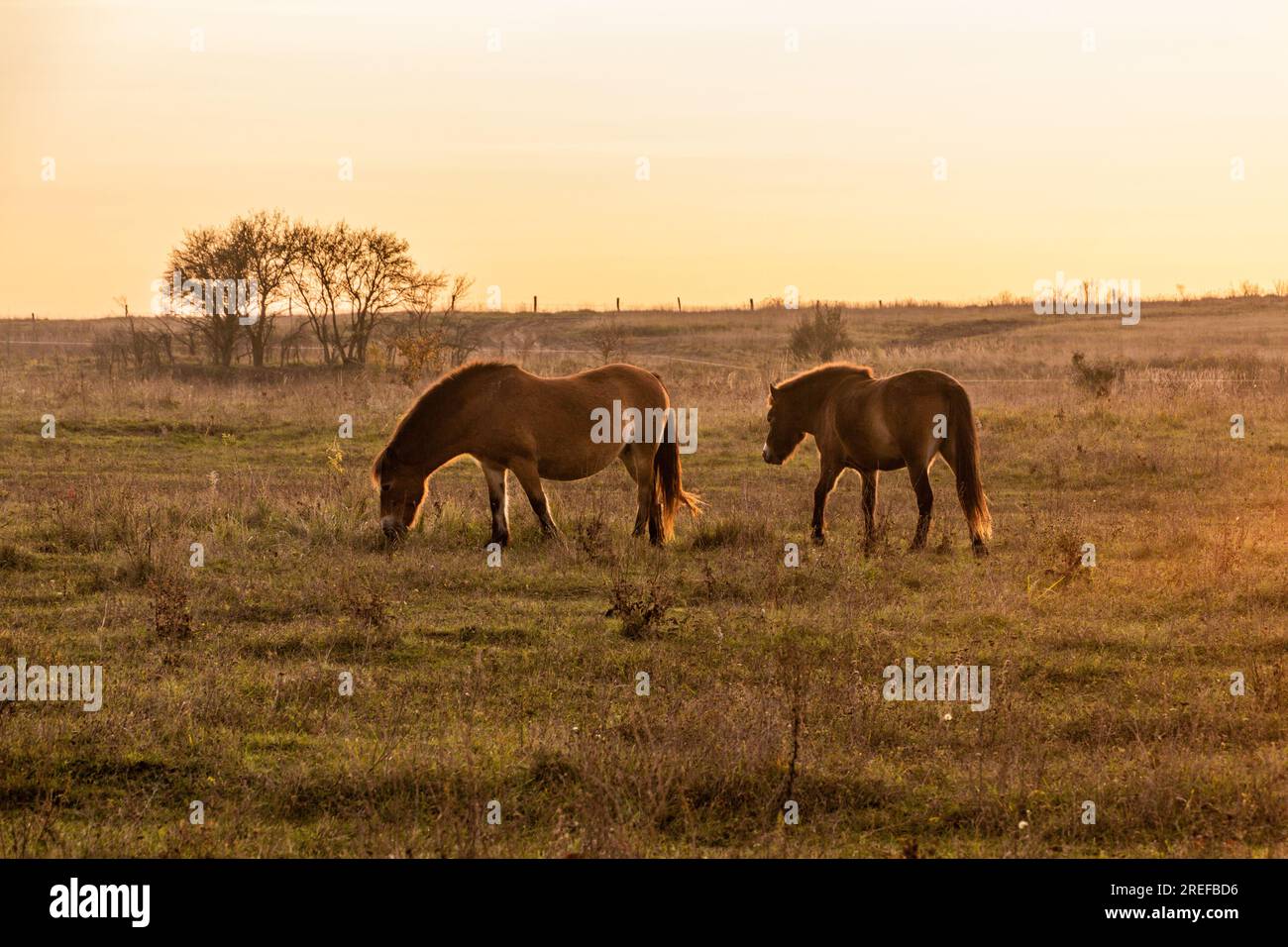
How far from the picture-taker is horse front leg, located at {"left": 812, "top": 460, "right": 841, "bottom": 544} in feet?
40.5

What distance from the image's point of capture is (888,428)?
12055 millimetres

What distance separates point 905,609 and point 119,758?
5.47 m

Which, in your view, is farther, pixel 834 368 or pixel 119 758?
pixel 834 368

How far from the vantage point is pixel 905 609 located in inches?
356

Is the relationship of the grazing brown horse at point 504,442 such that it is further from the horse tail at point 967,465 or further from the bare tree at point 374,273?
the bare tree at point 374,273

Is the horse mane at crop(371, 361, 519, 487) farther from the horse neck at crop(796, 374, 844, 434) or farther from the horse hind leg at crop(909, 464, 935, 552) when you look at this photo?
the horse hind leg at crop(909, 464, 935, 552)

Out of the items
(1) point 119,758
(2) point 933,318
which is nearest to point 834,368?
(1) point 119,758

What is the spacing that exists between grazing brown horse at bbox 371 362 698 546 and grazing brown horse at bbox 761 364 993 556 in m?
1.75

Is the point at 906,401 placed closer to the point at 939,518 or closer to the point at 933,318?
the point at 939,518

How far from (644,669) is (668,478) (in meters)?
5.22

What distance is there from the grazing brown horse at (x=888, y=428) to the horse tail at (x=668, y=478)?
1405 millimetres

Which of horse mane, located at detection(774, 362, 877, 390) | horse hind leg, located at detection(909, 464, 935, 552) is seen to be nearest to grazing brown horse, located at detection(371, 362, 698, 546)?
horse mane, located at detection(774, 362, 877, 390)

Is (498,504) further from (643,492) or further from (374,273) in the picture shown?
(374,273)

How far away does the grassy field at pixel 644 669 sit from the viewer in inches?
207
